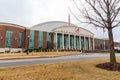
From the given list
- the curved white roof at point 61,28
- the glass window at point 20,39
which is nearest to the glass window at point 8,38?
the glass window at point 20,39

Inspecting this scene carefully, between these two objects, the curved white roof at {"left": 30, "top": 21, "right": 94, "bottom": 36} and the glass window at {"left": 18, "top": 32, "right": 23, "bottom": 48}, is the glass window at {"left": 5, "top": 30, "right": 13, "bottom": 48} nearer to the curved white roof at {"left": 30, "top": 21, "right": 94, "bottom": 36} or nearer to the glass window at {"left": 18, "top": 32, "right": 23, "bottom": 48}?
the glass window at {"left": 18, "top": 32, "right": 23, "bottom": 48}

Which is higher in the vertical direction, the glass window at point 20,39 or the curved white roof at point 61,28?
the curved white roof at point 61,28

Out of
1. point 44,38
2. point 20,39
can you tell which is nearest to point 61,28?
point 44,38


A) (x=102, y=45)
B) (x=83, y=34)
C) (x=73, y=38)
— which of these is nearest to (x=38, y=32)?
(x=73, y=38)

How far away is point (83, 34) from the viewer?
89438mm

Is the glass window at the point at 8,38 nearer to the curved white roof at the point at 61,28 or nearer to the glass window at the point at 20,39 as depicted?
the glass window at the point at 20,39

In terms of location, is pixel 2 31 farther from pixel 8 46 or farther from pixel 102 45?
pixel 102 45

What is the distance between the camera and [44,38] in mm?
69562

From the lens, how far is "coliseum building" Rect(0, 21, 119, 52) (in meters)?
57.3

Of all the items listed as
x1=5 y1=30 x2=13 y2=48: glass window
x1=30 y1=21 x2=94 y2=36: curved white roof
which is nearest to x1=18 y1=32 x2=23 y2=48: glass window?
x1=5 y1=30 x2=13 y2=48: glass window

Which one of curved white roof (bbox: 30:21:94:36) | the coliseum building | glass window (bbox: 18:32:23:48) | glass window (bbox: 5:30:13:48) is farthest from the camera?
curved white roof (bbox: 30:21:94:36)

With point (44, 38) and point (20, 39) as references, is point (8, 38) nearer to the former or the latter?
point (20, 39)

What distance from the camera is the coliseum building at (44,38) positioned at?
5728 cm

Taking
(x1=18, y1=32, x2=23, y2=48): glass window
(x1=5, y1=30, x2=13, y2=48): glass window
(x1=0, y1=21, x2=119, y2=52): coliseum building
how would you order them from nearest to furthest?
(x1=5, y1=30, x2=13, y2=48): glass window
(x1=0, y1=21, x2=119, y2=52): coliseum building
(x1=18, y1=32, x2=23, y2=48): glass window
